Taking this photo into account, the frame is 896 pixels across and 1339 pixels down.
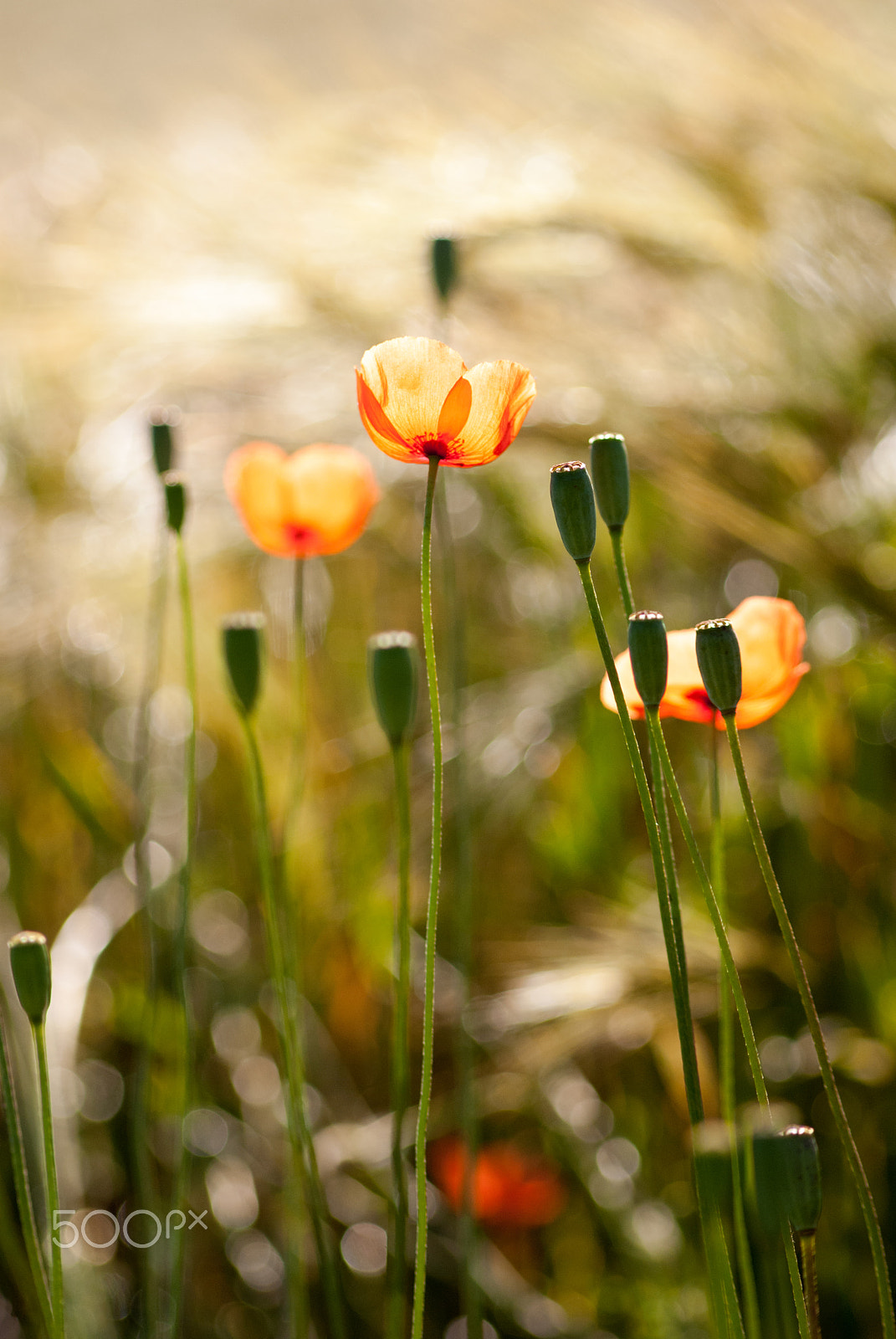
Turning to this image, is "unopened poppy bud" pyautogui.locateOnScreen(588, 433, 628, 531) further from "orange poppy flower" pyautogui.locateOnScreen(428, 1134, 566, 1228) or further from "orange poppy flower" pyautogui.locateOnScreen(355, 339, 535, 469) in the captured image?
"orange poppy flower" pyautogui.locateOnScreen(428, 1134, 566, 1228)

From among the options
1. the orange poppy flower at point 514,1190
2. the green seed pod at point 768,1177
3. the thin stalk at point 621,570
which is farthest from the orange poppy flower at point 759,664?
the orange poppy flower at point 514,1190

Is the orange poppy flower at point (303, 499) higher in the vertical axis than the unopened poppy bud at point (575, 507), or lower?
higher

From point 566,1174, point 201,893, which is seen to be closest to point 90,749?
point 201,893

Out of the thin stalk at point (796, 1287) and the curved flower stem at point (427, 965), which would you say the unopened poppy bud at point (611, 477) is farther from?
the thin stalk at point (796, 1287)

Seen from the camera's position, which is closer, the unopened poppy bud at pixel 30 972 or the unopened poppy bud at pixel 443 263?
the unopened poppy bud at pixel 30 972

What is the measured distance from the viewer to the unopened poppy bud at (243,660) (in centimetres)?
39

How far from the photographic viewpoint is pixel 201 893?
89cm

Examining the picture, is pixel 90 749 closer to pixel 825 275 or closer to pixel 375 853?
pixel 375 853

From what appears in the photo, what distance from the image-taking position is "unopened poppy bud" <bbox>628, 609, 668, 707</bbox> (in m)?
0.29

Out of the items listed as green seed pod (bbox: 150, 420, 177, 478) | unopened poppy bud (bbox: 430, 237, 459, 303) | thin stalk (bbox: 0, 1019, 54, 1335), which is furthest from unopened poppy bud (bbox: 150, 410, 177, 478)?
thin stalk (bbox: 0, 1019, 54, 1335)

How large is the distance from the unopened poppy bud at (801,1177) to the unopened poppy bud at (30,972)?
0.63 feet

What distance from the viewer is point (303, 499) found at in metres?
0.52

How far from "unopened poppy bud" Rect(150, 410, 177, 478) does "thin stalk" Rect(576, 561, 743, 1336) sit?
0.70 ft

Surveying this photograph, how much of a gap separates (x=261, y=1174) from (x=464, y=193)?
57 centimetres
